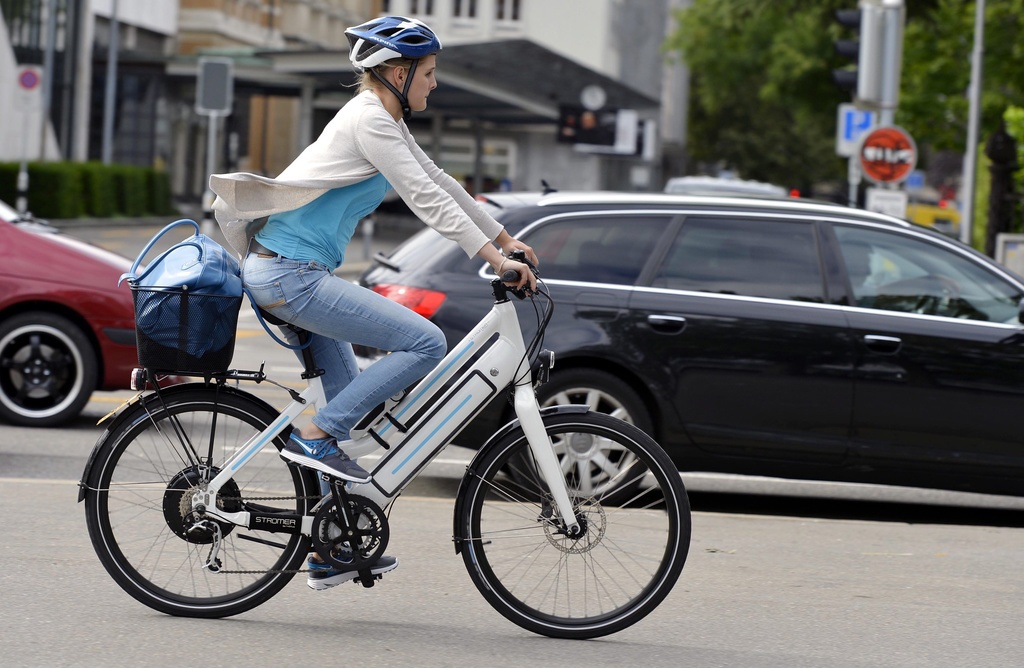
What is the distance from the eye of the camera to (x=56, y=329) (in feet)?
29.4

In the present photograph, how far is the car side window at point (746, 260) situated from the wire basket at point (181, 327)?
3.38 m

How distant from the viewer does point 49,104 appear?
141ft

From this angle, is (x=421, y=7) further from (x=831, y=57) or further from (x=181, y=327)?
(x=181, y=327)

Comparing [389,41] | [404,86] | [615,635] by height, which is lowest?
[615,635]

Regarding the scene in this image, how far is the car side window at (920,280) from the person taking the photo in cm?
759

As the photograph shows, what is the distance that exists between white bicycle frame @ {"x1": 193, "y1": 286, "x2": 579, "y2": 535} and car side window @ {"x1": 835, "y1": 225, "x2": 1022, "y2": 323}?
3254 mm

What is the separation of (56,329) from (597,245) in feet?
10.4

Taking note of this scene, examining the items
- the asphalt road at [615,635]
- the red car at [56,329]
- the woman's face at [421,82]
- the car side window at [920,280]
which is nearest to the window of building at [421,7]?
the red car at [56,329]

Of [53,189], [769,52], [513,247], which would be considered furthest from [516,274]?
[769,52]

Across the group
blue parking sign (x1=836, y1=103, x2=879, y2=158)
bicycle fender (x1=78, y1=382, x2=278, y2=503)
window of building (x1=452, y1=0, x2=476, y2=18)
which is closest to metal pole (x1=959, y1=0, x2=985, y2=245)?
blue parking sign (x1=836, y1=103, x2=879, y2=158)

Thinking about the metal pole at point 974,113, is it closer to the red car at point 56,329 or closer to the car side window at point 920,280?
the car side window at point 920,280

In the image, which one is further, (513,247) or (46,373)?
(46,373)

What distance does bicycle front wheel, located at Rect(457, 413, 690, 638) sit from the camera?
4730mm

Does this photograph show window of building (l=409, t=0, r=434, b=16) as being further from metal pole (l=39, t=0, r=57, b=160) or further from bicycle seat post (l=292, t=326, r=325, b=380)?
bicycle seat post (l=292, t=326, r=325, b=380)
